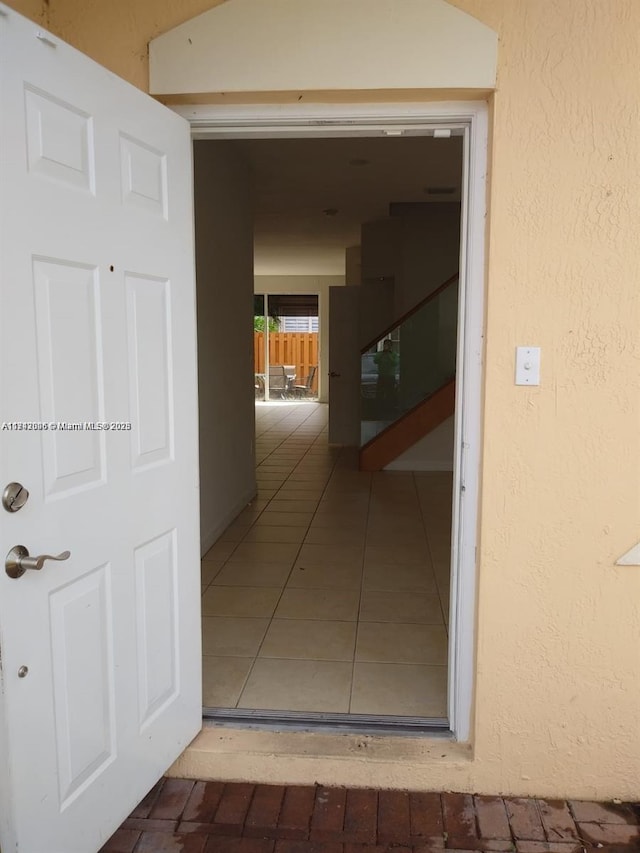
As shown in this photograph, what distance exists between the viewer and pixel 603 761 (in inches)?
78.5

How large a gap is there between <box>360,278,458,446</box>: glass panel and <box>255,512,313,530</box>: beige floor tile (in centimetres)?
200

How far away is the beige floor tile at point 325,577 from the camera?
3.53m

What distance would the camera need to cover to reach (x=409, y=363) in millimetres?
6590

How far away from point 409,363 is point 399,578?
3.34m

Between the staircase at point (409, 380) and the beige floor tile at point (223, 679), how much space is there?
4.11 metres

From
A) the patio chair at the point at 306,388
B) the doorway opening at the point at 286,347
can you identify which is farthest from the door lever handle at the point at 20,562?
the patio chair at the point at 306,388

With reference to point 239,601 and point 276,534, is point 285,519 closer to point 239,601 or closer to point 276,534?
point 276,534

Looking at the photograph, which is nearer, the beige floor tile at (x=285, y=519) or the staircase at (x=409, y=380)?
the beige floor tile at (x=285, y=519)

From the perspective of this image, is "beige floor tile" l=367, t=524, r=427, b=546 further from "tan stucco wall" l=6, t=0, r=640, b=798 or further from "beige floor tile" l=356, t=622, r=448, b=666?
"tan stucco wall" l=6, t=0, r=640, b=798

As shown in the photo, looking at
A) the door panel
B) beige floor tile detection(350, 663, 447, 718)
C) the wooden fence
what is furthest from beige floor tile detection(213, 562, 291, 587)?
the wooden fence

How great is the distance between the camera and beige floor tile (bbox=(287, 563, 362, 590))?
3531 mm

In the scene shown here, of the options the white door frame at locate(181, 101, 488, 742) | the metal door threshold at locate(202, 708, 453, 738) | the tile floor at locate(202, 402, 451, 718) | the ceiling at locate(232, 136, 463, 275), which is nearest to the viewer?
the white door frame at locate(181, 101, 488, 742)

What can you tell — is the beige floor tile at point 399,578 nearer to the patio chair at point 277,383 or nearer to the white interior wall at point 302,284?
the white interior wall at point 302,284

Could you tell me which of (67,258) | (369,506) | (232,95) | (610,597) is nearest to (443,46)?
(232,95)
